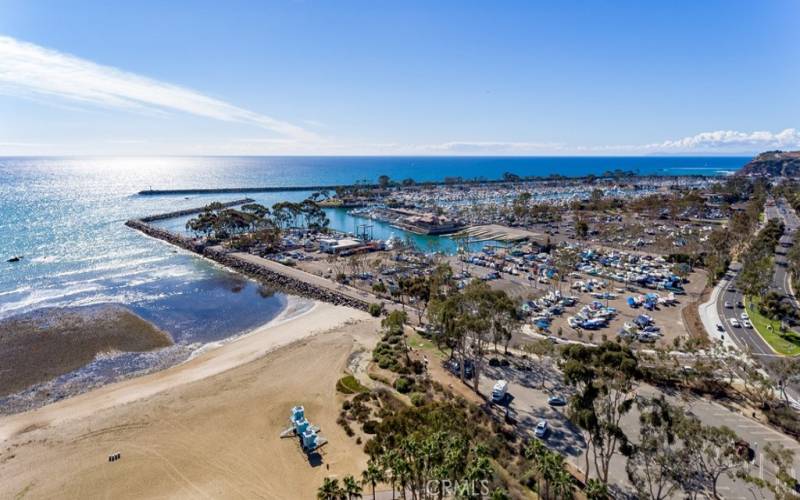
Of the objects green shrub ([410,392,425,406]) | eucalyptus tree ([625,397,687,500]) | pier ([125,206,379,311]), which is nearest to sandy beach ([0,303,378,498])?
green shrub ([410,392,425,406])

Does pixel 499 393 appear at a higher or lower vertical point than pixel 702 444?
lower

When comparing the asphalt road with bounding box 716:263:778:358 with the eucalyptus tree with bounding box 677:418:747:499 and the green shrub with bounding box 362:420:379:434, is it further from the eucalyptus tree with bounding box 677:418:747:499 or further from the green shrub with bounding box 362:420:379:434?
the green shrub with bounding box 362:420:379:434

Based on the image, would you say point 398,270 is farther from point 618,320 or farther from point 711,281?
point 711,281

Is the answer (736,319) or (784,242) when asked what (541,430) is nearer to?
(736,319)

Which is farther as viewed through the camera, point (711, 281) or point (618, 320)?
point (711, 281)

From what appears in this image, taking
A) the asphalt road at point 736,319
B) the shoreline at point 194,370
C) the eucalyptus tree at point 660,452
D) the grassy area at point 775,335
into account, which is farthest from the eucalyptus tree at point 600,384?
the shoreline at point 194,370

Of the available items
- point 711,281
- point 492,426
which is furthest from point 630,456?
point 711,281

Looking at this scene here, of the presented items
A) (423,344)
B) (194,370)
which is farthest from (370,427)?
(194,370)

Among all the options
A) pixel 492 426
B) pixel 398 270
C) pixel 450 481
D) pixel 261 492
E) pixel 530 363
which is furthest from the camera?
pixel 398 270
